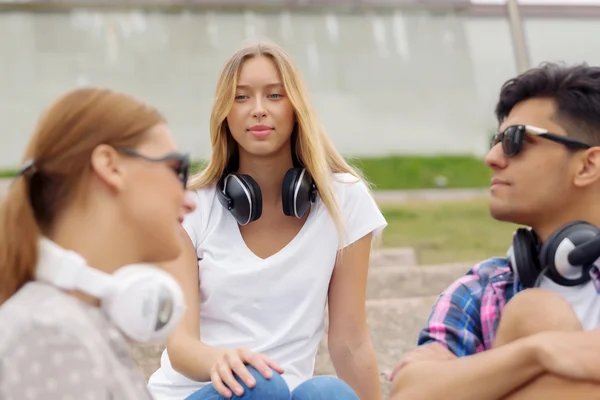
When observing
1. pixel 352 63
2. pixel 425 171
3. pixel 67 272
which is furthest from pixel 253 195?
pixel 352 63

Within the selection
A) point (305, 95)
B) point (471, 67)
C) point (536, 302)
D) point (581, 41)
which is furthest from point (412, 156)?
point (536, 302)

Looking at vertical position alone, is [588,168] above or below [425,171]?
above

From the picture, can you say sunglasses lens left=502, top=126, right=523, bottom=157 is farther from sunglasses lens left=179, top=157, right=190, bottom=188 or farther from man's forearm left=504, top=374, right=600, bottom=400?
sunglasses lens left=179, top=157, right=190, bottom=188

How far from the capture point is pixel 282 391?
5.65ft

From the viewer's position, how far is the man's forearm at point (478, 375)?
1429 millimetres

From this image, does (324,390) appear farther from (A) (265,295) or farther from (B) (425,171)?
(B) (425,171)

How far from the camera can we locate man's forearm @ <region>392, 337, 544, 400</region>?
143cm

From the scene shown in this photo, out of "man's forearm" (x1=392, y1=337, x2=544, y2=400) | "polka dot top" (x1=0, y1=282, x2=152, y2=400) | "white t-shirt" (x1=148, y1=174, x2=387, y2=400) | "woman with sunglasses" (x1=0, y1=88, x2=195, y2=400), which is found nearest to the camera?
"polka dot top" (x1=0, y1=282, x2=152, y2=400)

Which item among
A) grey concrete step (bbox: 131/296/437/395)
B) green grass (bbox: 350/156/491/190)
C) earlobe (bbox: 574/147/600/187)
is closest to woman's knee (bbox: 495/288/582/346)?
earlobe (bbox: 574/147/600/187)

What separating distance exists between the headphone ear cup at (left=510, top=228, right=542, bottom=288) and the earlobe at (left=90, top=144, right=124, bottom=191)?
0.75m

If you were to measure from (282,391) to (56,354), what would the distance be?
28.1 inches

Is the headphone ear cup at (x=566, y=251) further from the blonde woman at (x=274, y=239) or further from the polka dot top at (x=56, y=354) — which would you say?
the polka dot top at (x=56, y=354)

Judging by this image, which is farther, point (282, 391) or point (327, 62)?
point (327, 62)

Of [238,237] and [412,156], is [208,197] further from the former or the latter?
[412,156]
